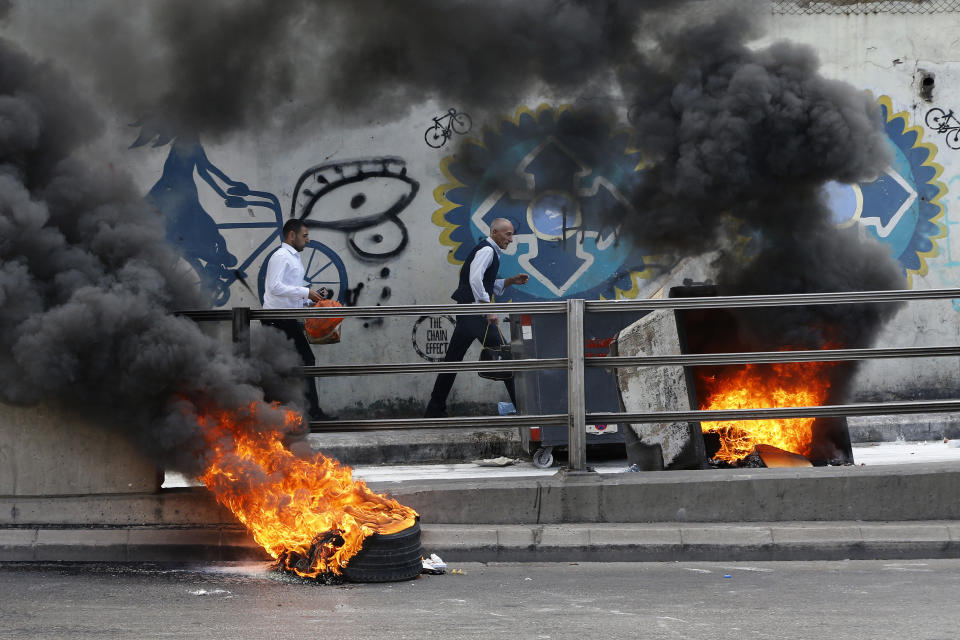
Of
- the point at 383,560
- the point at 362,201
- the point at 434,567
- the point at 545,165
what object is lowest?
the point at 434,567

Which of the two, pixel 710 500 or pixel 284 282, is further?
pixel 284 282

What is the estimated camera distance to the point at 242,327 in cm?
591

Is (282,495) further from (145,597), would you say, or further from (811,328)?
(811,328)

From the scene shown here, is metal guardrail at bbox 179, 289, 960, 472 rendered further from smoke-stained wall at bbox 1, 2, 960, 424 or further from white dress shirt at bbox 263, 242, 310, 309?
white dress shirt at bbox 263, 242, 310, 309

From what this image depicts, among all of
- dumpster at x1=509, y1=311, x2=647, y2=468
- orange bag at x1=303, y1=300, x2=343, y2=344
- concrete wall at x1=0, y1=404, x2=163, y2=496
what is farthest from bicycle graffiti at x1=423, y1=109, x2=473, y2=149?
concrete wall at x1=0, y1=404, x2=163, y2=496

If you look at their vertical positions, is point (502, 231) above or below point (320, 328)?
above

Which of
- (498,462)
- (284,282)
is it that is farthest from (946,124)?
(284,282)

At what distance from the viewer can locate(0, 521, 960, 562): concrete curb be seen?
5555mm

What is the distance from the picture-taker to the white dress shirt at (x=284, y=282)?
8.31 m

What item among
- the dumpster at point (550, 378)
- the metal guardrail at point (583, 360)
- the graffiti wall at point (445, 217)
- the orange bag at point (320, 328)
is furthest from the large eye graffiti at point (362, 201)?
the metal guardrail at point (583, 360)

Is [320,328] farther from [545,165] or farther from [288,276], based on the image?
[545,165]

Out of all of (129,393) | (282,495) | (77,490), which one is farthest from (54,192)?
(282,495)

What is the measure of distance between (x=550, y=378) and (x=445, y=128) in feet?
11.4

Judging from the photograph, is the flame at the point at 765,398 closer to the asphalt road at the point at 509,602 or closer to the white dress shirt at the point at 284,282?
the asphalt road at the point at 509,602
